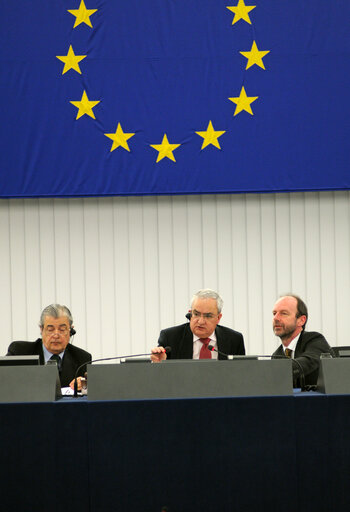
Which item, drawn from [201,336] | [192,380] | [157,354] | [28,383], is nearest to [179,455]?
[192,380]

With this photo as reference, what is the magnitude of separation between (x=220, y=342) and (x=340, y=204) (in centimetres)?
201

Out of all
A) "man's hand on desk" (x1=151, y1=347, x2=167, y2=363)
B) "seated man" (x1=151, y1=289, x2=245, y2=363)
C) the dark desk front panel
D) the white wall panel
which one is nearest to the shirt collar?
"seated man" (x1=151, y1=289, x2=245, y2=363)

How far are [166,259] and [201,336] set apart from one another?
1.54 m

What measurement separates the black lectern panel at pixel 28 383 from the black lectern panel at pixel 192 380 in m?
0.18

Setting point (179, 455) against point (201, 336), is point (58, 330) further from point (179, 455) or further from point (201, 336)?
point (179, 455)

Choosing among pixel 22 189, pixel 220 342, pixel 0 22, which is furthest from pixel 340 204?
pixel 0 22

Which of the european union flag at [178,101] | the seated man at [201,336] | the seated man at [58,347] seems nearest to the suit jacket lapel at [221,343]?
the seated man at [201,336]

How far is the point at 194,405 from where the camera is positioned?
130 inches

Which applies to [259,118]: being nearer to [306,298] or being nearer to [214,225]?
[214,225]

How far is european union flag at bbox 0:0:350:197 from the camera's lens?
6.12 metres

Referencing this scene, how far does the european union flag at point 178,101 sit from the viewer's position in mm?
6125

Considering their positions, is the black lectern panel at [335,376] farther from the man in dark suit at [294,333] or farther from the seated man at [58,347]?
the seated man at [58,347]

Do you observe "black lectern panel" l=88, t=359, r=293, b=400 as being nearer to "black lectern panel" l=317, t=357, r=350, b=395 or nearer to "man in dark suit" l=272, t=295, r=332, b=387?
"black lectern panel" l=317, t=357, r=350, b=395

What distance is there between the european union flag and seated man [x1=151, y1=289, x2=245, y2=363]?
1.48 m
